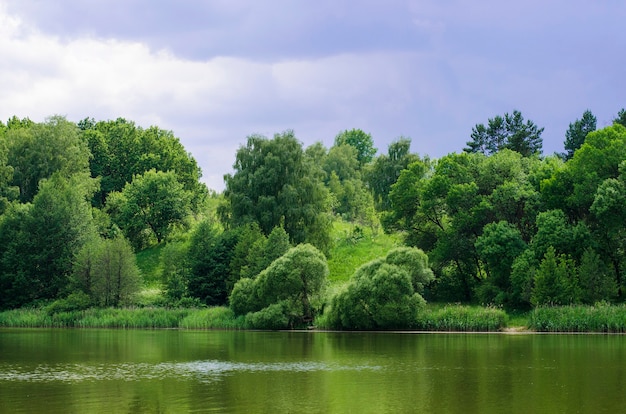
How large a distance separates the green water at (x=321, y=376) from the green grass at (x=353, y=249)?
34222 mm

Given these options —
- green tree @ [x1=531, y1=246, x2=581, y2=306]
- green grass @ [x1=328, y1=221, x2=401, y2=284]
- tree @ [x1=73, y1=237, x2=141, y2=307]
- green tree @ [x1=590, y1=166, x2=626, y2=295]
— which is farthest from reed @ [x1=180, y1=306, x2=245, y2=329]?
green tree @ [x1=590, y1=166, x2=626, y2=295]

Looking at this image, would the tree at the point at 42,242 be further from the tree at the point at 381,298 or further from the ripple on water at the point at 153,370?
the ripple on water at the point at 153,370

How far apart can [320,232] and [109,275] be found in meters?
23.7

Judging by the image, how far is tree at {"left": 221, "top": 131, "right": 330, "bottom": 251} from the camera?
8956cm

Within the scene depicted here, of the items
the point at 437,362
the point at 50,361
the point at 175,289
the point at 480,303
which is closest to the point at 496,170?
the point at 480,303

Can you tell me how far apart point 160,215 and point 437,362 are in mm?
74130

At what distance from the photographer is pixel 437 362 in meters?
38.5

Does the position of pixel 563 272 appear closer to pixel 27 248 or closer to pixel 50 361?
pixel 50 361

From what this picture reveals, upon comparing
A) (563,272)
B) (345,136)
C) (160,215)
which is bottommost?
(563,272)

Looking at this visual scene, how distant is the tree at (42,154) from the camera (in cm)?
11369

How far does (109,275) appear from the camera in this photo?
81375 millimetres

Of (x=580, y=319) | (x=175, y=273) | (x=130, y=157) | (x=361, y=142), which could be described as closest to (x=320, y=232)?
(x=175, y=273)

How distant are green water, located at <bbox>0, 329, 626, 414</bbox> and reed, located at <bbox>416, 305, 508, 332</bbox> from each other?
307 inches

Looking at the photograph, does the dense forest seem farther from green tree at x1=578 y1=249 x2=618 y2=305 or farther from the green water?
the green water
